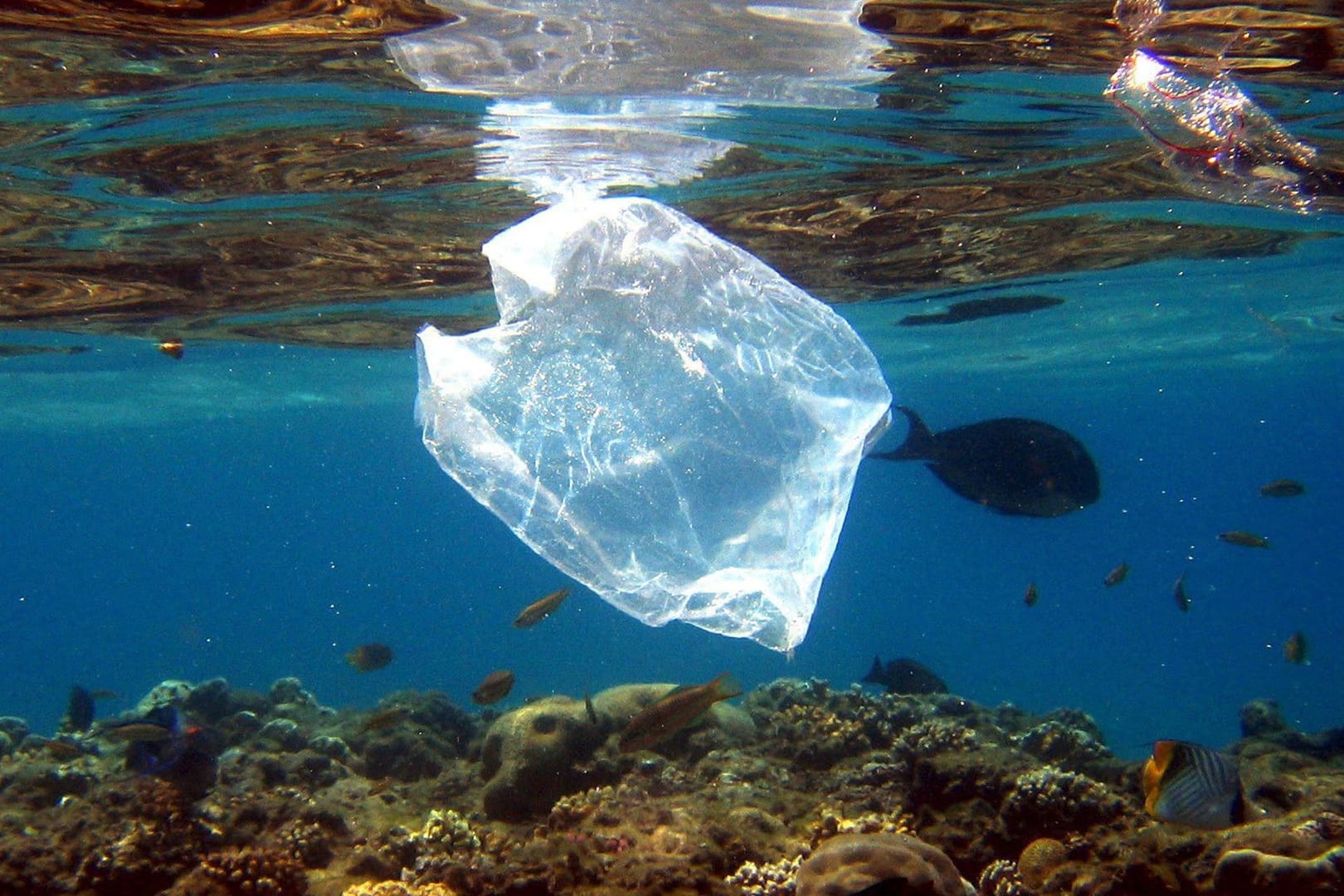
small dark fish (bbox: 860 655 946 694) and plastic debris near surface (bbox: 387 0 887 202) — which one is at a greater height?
plastic debris near surface (bbox: 387 0 887 202)

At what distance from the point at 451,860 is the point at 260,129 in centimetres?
708

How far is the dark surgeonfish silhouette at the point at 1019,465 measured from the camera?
11.0 metres

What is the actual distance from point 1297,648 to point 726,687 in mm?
9565

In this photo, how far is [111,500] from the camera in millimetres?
85812

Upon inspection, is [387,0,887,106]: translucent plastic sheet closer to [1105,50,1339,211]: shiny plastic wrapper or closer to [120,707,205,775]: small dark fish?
[1105,50,1339,211]: shiny plastic wrapper


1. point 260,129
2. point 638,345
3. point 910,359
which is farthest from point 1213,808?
point 910,359

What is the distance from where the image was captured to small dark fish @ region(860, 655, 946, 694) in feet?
41.9

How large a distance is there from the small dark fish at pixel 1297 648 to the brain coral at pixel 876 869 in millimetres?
9494

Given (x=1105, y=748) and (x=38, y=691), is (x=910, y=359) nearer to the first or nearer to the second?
(x=1105, y=748)

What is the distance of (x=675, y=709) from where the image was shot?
23.7 ft

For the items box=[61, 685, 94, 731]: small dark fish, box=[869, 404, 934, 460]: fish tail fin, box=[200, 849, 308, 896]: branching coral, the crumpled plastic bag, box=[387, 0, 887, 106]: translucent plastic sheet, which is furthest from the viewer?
box=[61, 685, 94, 731]: small dark fish

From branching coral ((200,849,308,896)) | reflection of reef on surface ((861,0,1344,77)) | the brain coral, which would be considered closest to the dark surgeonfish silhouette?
reflection of reef on surface ((861,0,1344,77))

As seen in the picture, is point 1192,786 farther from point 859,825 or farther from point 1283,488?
point 1283,488

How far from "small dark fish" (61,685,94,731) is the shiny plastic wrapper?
52.3 ft
